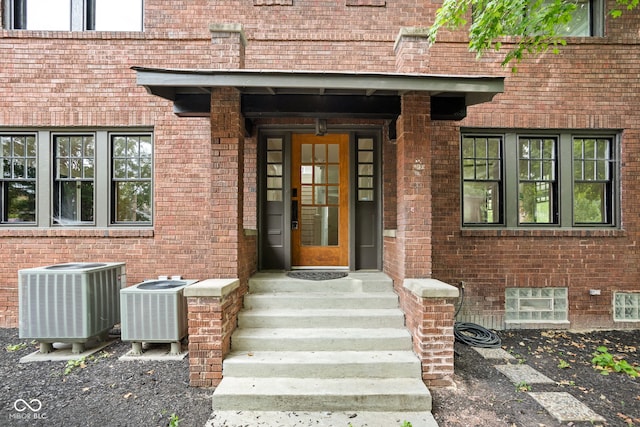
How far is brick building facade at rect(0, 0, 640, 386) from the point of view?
192 inches

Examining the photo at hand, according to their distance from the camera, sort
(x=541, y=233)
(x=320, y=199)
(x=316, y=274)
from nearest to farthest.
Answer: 1. (x=316, y=274)
2. (x=541, y=233)
3. (x=320, y=199)

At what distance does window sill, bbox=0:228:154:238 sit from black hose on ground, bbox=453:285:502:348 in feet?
16.0

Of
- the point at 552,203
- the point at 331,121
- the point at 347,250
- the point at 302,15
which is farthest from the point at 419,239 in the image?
the point at 302,15

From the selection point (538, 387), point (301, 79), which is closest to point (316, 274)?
point (301, 79)

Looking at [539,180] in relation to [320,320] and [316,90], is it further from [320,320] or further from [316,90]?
[320,320]

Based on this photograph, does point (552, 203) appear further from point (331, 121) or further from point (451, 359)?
point (331, 121)

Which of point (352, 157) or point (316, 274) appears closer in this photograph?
point (316, 274)

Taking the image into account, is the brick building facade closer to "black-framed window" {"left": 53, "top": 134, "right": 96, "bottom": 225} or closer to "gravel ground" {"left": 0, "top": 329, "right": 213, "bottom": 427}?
"black-framed window" {"left": 53, "top": 134, "right": 96, "bottom": 225}

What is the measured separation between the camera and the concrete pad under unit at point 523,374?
3.38 meters

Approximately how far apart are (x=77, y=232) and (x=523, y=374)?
21.0 ft

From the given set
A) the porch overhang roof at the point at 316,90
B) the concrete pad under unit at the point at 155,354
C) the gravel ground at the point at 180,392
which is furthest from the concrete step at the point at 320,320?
the porch overhang roof at the point at 316,90

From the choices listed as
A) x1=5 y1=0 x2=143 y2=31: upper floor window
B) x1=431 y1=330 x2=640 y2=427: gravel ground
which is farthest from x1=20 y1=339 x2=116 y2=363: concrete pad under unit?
x1=5 y1=0 x2=143 y2=31: upper floor window

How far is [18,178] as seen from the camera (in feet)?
16.4

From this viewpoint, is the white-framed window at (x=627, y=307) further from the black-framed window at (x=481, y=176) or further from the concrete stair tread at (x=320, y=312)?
the concrete stair tread at (x=320, y=312)
